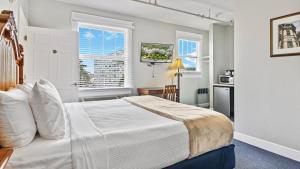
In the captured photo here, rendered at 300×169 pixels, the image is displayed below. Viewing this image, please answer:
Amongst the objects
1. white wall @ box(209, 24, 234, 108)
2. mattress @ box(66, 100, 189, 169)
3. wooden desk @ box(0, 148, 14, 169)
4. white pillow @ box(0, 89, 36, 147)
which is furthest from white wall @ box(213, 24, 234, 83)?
wooden desk @ box(0, 148, 14, 169)

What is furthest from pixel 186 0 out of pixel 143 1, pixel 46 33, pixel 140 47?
pixel 46 33

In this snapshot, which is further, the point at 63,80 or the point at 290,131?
the point at 63,80

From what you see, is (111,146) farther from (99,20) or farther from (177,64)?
(177,64)

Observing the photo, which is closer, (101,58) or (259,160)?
(259,160)

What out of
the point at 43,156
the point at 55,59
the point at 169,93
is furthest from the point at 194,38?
the point at 43,156

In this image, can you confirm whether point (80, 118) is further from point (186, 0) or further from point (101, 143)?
point (186, 0)

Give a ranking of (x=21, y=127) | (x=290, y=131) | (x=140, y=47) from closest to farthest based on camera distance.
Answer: (x=21, y=127) < (x=290, y=131) < (x=140, y=47)

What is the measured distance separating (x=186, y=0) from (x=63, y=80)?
2.93 metres

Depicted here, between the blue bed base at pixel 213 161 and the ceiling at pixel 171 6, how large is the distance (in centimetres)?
304

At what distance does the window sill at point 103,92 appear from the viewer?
13.4 ft

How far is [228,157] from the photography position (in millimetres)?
1889

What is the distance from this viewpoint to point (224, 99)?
4883 millimetres

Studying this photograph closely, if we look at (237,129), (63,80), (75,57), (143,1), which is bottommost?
Result: (237,129)

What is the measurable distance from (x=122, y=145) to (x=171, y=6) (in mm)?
3575
